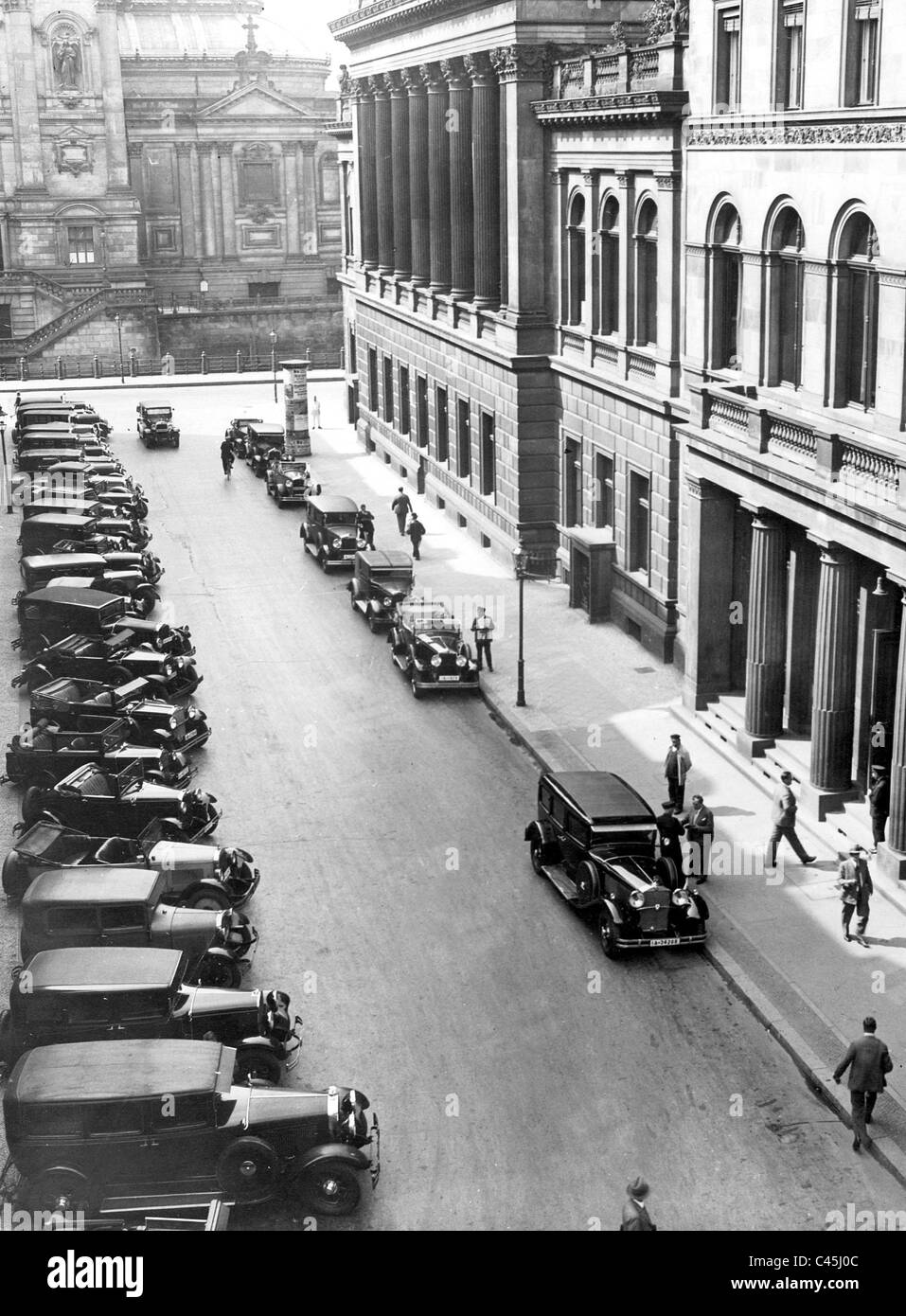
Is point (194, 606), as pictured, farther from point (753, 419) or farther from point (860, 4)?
point (860, 4)

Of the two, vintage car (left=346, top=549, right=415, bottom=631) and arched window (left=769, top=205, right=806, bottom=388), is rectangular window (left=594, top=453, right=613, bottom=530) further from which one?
arched window (left=769, top=205, right=806, bottom=388)

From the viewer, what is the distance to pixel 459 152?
4725cm

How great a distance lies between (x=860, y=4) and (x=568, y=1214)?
17672mm

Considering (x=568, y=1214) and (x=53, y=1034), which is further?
(x=53, y=1034)

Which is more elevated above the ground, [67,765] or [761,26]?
[761,26]

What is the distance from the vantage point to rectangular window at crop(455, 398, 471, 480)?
4984 cm

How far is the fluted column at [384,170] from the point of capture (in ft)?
192

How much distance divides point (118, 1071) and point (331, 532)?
2951 cm

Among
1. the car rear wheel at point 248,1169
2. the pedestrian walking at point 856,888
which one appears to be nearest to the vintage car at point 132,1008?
the car rear wheel at point 248,1169

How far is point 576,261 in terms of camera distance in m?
40.8

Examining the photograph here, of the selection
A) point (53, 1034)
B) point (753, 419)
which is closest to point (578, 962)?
point (53, 1034)

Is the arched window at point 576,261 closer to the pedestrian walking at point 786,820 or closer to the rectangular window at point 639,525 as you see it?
the rectangular window at point 639,525

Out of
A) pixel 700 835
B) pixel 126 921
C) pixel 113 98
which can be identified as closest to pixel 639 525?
pixel 700 835

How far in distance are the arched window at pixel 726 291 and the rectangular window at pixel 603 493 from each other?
829 cm
